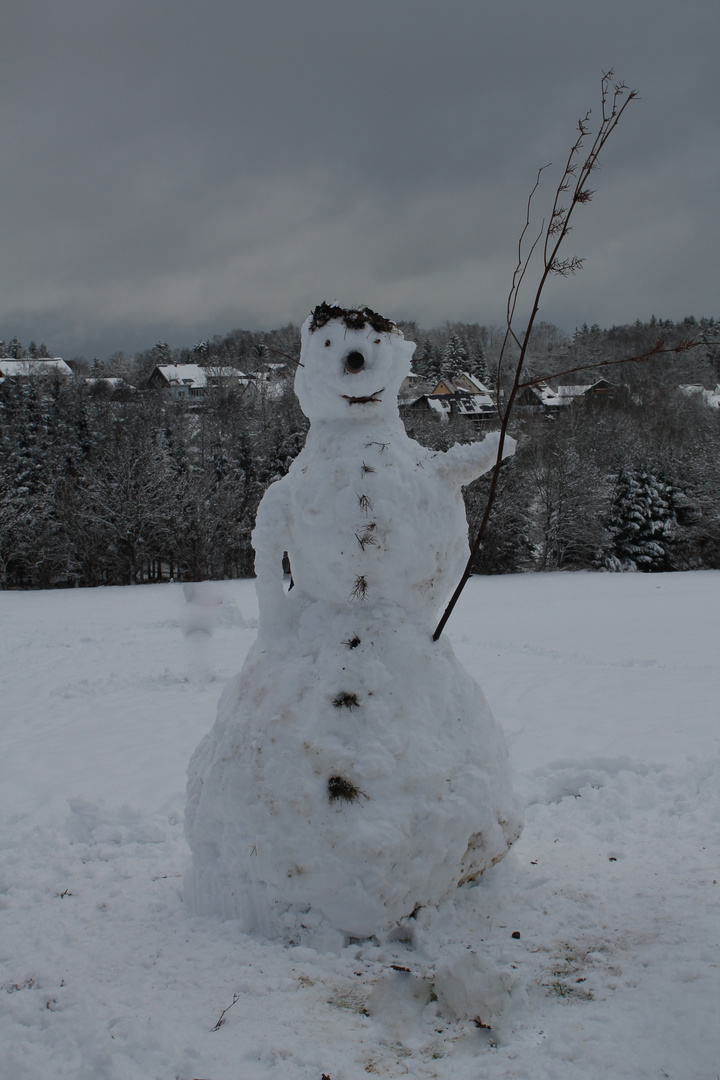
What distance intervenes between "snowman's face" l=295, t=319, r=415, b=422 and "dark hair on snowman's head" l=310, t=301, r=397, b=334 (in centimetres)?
2

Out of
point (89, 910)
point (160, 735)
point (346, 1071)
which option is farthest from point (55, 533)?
point (346, 1071)

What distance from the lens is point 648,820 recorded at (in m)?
4.51

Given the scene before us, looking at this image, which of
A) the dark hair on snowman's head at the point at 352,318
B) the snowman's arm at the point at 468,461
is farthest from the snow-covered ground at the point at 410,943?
the dark hair on snowman's head at the point at 352,318

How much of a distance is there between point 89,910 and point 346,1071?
1891 mm

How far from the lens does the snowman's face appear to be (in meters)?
3.41

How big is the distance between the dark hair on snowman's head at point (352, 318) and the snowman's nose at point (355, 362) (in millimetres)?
136

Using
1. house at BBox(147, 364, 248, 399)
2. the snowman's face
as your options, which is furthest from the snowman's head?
house at BBox(147, 364, 248, 399)

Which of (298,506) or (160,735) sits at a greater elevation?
(298,506)

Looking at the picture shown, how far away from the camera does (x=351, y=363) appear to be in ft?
11.2

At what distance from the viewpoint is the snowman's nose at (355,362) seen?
341 centimetres

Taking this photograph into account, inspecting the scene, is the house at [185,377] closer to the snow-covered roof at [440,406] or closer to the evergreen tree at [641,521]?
the snow-covered roof at [440,406]

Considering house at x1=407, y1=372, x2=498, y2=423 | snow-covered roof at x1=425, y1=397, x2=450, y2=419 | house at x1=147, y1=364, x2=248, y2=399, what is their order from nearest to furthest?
1. house at x1=407, y1=372, x2=498, y2=423
2. snow-covered roof at x1=425, y1=397, x2=450, y2=419
3. house at x1=147, y1=364, x2=248, y2=399

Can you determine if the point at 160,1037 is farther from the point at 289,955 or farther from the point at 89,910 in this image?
the point at 89,910

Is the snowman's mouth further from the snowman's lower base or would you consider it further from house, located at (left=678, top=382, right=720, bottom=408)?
house, located at (left=678, top=382, right=720, bottom=408)
